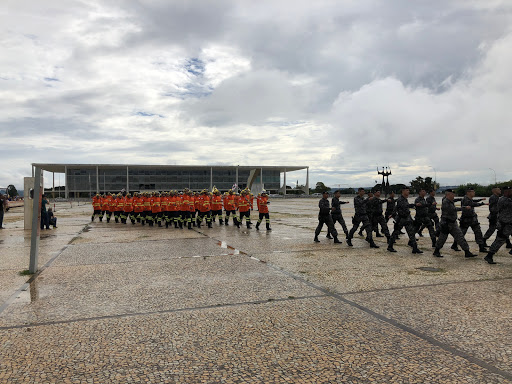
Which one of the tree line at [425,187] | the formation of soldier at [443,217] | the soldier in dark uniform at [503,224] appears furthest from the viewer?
the tree line at [425,187]

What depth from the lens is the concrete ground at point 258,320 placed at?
11.3ft

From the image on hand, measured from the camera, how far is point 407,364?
3.54m

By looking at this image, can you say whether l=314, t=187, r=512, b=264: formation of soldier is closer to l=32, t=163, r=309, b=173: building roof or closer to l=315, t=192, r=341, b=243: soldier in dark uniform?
l=315, t=192, r=341, b=243: soldier in dark uniform

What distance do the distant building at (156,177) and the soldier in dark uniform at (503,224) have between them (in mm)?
81660

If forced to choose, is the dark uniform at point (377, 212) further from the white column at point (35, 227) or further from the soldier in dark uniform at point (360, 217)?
the white column at point (35, 227)

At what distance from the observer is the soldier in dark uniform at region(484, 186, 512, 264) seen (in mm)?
8312

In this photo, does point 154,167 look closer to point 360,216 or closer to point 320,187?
point 320,187

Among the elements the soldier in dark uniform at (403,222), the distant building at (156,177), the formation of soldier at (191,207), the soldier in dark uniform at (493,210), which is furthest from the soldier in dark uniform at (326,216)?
the distant building at (156,177)

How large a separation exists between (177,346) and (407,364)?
222 cm

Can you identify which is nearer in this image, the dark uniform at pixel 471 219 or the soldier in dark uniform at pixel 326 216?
the dark uniform at pixel 471 219

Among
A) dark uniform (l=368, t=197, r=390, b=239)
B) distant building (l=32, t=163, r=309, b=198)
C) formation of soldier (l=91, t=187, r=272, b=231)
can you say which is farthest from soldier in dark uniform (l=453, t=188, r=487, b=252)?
distant building (l=32, t=163, r=309, b=198)

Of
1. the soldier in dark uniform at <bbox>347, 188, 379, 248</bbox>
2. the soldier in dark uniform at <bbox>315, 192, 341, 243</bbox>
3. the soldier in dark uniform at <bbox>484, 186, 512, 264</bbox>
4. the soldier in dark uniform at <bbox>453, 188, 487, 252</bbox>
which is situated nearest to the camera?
the soldier in dark uniform at <bbox>484, 186, 512, 264</bbox>

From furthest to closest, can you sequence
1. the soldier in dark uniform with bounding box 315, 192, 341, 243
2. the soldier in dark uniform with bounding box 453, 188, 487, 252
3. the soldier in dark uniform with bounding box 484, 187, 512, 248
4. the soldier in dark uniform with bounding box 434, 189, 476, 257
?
the soldier in dark uniform with bounding box 315, 192, 341, 243
the soldier in dark uniform with bounding box 484, 187, 512, 248
the soldier in dark uniform with bounding box 453, 188, 487, 252
the soldier in dark uniform with bounding box 434, 189, 476, 257

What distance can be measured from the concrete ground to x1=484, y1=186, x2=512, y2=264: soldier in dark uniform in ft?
1.32
